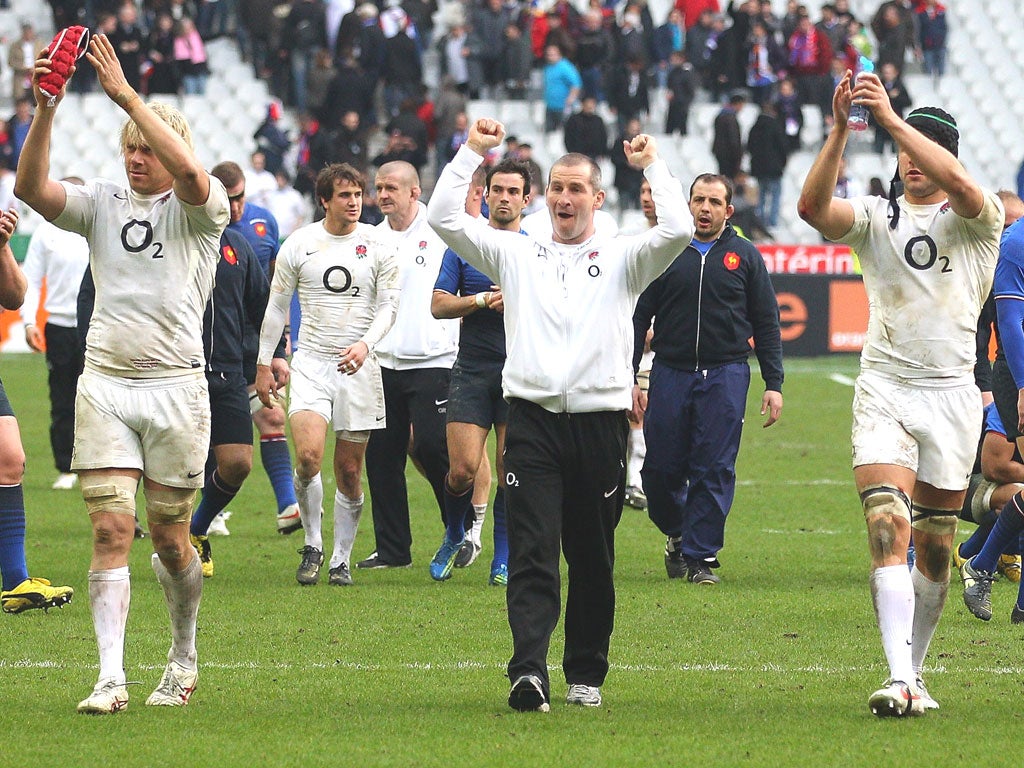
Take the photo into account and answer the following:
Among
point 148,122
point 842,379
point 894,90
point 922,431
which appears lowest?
point 842,379

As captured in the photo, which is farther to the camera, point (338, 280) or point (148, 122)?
point (338, 280)

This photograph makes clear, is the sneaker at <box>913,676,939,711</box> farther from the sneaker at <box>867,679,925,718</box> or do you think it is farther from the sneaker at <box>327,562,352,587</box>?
the sneaker at <box>327,562,352,587</box>

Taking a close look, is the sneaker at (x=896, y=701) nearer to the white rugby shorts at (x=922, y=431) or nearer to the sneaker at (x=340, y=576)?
the white rugby shorts at (x=922, y=431)

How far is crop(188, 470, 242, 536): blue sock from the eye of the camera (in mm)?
9703

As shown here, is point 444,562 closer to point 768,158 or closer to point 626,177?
point 626,177

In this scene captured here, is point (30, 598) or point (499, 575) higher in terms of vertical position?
point (30, 598)

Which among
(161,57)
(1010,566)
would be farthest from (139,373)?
(161,57)

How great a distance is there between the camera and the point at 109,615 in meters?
6.22

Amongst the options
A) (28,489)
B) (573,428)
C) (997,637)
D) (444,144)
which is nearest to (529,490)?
(573,428)

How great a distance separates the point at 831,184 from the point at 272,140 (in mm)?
22197

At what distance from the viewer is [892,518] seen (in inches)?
247

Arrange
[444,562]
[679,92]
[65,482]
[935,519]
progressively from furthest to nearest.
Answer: [679,92], [65,482], [444,562], [935,519]

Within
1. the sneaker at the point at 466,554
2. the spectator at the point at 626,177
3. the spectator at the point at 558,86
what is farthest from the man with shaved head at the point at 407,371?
the spectator at the point at 558,86

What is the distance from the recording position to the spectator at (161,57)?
2911 cm
